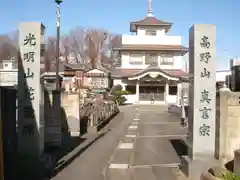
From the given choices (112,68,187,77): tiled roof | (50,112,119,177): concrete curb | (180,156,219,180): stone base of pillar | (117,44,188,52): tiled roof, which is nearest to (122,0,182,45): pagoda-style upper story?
(117,44,188,52): tiled roof

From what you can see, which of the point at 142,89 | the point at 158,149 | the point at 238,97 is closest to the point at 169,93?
the point at 142,89

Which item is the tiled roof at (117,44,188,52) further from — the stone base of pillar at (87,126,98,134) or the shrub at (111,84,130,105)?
the stone base of pillar at (87,126,98,134)

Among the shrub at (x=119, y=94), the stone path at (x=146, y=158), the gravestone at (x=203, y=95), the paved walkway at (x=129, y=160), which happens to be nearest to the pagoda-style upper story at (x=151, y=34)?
the shrub at (x=119, y=94)

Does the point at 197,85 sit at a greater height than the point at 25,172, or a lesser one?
greater

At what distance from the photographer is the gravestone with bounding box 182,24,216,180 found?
27.3 ft

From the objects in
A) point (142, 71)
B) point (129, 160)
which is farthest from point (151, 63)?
point (129, 160)

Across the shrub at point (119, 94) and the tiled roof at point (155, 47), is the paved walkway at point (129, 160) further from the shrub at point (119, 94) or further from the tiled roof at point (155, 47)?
the tiled roof at point (155, 47)

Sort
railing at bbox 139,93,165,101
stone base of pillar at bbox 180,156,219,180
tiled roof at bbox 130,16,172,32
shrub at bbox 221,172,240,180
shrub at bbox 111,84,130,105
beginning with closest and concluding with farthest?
shrub at bbox 221,172,240,180
stone base of pillar at bbox 180,156,219,180
shrub at bbox 111,84,130,105
railing at bbox 139,93,165,101
tiled roof at bbox 130,16,172,32

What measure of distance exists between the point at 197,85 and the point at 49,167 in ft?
13.7

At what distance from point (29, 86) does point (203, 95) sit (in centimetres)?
420

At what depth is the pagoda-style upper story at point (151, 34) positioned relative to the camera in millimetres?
49969

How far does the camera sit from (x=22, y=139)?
28.1ft

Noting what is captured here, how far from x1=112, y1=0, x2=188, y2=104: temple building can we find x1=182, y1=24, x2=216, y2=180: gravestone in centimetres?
3701

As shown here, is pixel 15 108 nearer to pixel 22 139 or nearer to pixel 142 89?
pixel 22 139
